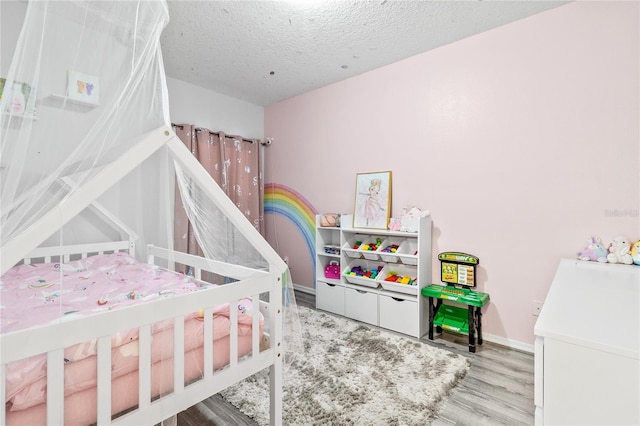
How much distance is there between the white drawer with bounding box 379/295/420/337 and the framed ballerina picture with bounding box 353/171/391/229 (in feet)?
2.52

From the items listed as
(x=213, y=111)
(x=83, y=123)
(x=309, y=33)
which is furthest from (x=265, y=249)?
(x=213, y=111)

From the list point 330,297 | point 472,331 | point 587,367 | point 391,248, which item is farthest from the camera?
point 330,297

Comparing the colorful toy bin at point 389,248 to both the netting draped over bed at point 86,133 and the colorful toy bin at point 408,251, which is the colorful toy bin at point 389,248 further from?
the netting draped over bed at point 86,133

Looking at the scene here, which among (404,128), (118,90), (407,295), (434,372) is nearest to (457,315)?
(407,295)

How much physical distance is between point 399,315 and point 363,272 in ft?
2.01

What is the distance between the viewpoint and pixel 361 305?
10.3 feet

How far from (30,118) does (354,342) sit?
8.27ft

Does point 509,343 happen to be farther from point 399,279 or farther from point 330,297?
point 330,297

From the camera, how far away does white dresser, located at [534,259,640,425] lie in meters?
0.75

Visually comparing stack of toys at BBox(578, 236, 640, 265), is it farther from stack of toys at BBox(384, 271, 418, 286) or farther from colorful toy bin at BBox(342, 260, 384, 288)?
colorful toy bin at BBox(342, 260, 384, 288)

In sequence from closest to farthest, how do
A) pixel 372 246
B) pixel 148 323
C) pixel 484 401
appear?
pixel 148 323
pixel 484 401
pixel 372 246

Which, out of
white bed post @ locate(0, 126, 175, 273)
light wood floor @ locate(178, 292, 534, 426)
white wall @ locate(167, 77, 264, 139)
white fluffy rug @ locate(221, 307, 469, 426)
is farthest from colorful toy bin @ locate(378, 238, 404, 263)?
white wall @ locate(167, 77, 264, 139)

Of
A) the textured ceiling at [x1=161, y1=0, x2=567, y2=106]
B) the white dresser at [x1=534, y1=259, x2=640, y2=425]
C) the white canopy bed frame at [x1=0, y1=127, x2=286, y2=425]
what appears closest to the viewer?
the white dresser at [x1=534, y1=259, x2=640, y2=425]

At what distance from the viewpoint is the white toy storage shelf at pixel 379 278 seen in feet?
9.21
